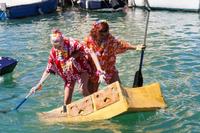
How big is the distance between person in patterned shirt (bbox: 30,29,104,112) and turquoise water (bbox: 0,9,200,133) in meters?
0.85

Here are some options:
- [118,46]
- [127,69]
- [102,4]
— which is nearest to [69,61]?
[118,46]

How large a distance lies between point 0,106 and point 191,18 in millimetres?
16849

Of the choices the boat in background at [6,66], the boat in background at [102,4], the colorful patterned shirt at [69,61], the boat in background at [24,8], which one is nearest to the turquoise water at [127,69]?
the boat in background at [6,66]

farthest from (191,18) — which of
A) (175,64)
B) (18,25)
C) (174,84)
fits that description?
(174,84)

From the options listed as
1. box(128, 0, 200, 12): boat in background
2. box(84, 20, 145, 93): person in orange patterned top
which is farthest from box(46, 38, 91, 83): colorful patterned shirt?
box(128, 0, 200, 12): boat in background

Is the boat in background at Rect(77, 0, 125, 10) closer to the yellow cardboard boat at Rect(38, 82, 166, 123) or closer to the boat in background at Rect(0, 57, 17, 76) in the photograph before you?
the boat in background at Rect(0, 57, 17, 76)

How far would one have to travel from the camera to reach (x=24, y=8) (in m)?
29.4

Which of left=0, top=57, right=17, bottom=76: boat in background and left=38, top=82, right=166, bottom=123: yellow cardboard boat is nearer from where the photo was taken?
left=38, top=82, right=166, bottom=123: yellow cardboard boat

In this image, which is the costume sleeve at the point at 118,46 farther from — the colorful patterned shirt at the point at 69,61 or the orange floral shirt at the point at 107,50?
the colorful patterned shirt at the point at 69,61

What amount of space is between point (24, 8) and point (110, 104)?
21.7 meters

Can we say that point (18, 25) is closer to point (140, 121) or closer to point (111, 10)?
point (111, 10)

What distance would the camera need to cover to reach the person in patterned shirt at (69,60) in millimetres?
8414

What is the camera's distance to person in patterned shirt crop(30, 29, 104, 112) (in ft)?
27.6

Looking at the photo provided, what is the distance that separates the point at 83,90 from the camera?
9.15m
